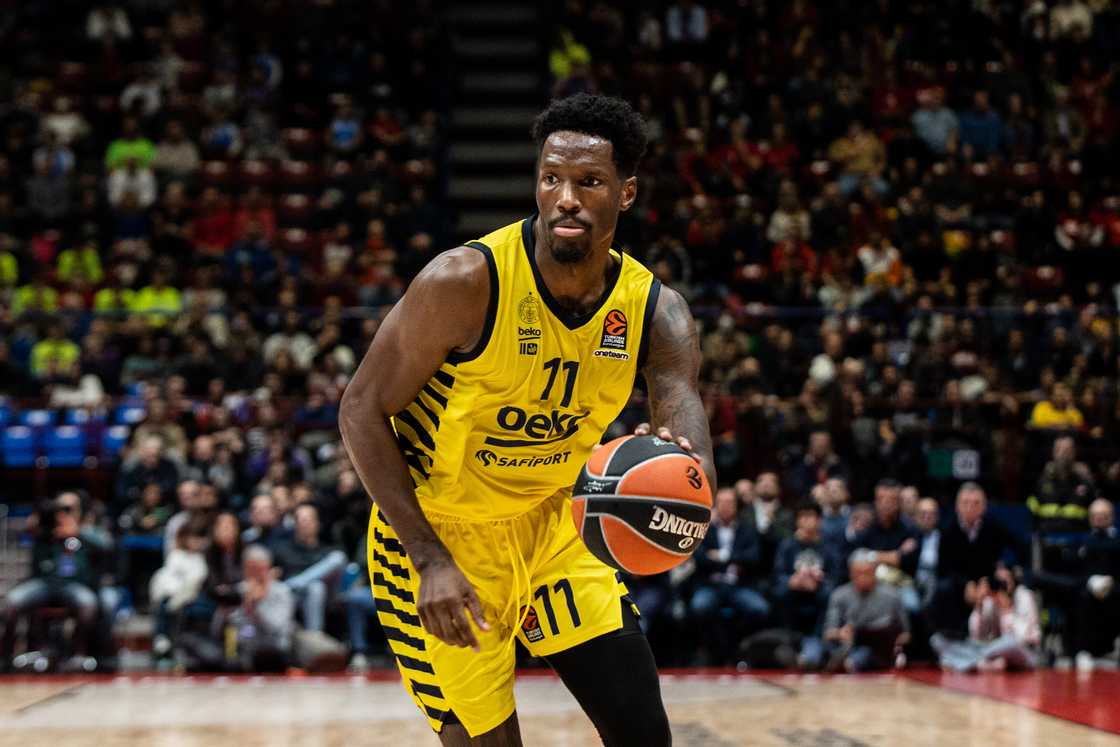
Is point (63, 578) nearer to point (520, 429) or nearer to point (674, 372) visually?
point (520, 429)

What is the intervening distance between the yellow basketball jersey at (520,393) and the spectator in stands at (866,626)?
24.4 ft

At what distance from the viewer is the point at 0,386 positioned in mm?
13711

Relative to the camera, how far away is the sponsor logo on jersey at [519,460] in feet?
13.3

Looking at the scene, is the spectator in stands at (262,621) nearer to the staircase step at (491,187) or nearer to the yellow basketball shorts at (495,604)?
the yellow basketball shorts at (495,604)

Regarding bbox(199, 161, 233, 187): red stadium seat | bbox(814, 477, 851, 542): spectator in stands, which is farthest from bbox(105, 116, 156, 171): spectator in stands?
bbox(814, 477, 851, 542): spectator in stands

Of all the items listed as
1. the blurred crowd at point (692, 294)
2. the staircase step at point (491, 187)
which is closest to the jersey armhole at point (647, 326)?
the blurred crowd at point (692, 294)

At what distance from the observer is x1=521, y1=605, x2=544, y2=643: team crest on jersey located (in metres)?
4.05

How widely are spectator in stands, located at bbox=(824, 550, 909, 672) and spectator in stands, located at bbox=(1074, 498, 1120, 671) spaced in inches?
58.8

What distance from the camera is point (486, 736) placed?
13.1ft

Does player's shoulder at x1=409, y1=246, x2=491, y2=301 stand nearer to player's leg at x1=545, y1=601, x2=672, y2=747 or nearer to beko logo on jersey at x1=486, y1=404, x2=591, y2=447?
beko logo on jersey at x1=486, y1=404, x2=591, y2=447

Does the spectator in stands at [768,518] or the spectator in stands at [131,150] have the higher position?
the spectator in stands at [131,150]

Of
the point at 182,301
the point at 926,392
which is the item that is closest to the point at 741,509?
the point at 926,392

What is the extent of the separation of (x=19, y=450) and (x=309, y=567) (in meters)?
3.39

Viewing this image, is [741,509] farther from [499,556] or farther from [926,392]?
[499,556]
